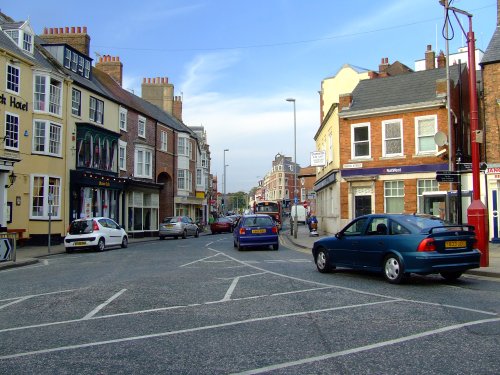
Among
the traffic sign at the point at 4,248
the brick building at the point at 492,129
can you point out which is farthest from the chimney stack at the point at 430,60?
the traffic sign at the point at 4,248

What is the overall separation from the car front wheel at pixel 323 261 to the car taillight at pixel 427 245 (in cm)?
287

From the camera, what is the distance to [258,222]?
20.7m

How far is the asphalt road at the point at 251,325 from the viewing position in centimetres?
486

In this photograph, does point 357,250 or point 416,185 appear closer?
point 357,250

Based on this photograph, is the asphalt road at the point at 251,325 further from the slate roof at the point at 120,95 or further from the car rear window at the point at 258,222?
the slate roof at the point at 120,95

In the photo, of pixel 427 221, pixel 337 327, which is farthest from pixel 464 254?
pixel 337 327

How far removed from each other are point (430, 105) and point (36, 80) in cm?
2094

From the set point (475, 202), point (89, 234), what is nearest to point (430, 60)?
point (475, 202)

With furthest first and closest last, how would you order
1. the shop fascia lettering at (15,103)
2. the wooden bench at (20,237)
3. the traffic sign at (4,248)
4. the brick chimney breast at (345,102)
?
the brick chimney breast at (345,102), the wooden bench at (20,237), the shop fascia lettering at (15,103), the traffic sign at (4,248)

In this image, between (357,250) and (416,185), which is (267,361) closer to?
(357,250)

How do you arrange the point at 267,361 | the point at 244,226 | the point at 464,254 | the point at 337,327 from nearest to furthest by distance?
the point at 267,361
the point at 337,327
the point at 464,254
the point at 244,226

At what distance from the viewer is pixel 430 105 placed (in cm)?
2333

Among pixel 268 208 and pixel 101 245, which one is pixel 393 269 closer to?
pixel 101 245

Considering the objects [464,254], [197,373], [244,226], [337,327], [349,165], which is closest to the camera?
[197,373]
